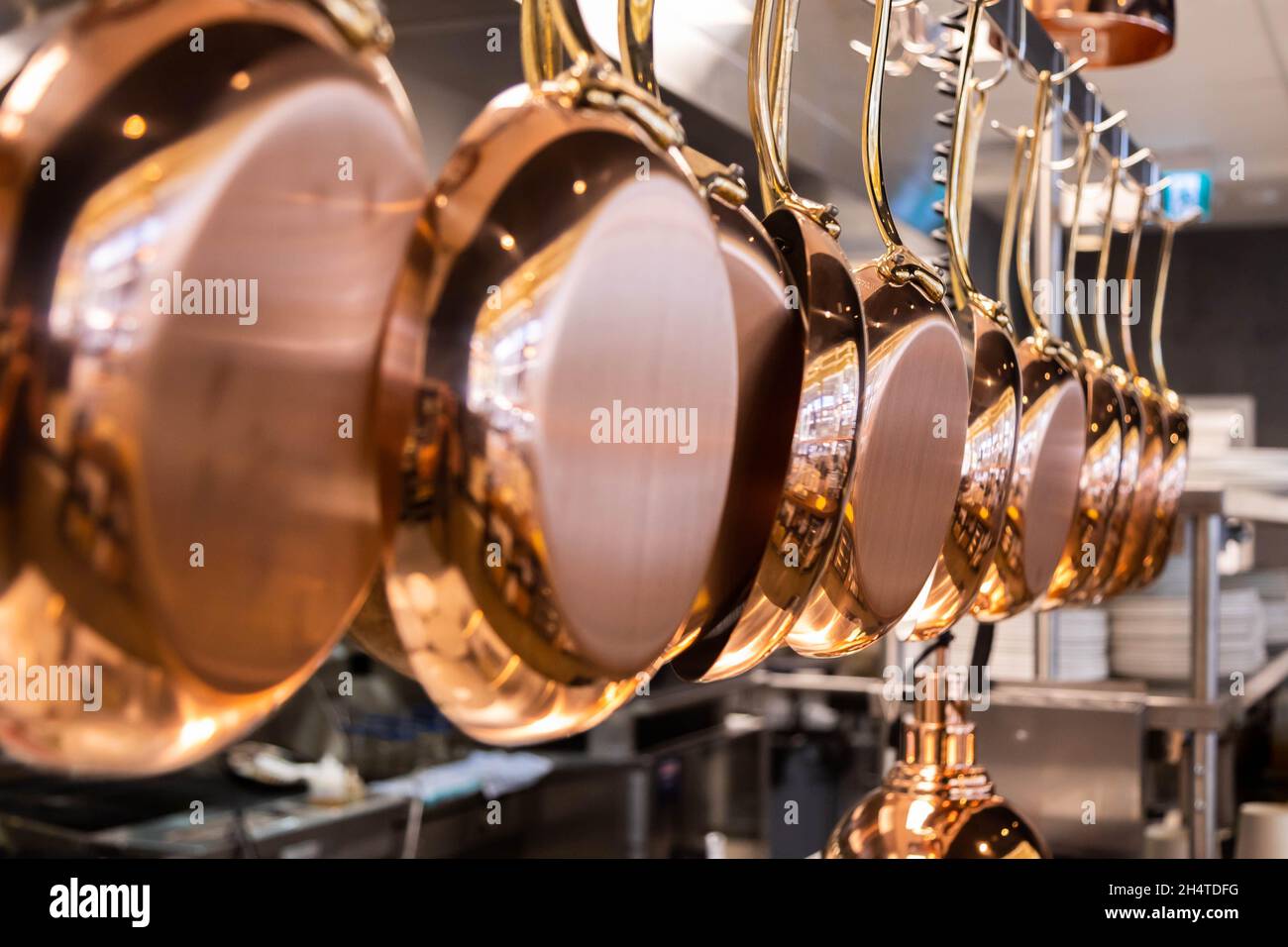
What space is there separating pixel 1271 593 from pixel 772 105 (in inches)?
71.4

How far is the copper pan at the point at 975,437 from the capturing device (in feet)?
1.96

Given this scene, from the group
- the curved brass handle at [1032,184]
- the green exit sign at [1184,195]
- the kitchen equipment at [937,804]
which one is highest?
the green exit sign at [1184,195]

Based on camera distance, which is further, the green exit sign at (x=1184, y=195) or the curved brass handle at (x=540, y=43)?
the green exit sign at (x=1184, y=195)

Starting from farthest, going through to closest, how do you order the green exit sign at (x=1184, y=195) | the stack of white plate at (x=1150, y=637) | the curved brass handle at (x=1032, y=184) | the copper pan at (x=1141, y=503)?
1. the green exit sign at (x=1184, y=195)
2. the stack of white plate at (x=1150, y=637)
3. the copper pan at (x=1141, y=503)
4. the curved brass handle at (x=1032, y=184)

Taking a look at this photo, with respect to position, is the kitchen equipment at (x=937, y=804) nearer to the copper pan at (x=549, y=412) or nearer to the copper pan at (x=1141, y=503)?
the copper pan at (x=1141, y=503)

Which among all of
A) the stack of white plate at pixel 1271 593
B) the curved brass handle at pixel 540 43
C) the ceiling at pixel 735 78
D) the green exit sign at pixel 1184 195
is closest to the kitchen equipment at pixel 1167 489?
the ceiling at pixel 735 78

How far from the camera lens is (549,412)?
0.83 feet

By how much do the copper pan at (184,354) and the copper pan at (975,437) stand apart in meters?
0.38

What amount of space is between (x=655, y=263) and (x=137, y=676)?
138mm

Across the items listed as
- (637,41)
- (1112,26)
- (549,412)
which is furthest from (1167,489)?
(549,412)

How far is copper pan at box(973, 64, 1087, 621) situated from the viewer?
26.4 inches

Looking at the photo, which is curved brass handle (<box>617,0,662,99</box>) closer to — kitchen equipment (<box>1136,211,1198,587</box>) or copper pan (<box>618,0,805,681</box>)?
copper pan (<box>618,0,805,681</box>)
